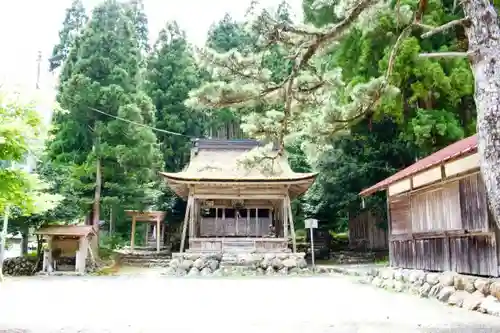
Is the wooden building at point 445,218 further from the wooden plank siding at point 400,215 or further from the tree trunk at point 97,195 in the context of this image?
the tree trunk at point 97,195

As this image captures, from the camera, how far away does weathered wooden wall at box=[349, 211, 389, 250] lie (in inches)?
963

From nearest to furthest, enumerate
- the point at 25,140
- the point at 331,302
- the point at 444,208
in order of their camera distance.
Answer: the point at 25,140 → the point at 331,302 → the point at 444,208

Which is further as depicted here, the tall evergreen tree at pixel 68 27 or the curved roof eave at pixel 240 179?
the tall evergreen tree at pixel 68 27

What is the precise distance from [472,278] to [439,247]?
194cm

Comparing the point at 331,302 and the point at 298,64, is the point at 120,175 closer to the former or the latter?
the point at 331,302

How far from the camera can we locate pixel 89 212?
23.4 m

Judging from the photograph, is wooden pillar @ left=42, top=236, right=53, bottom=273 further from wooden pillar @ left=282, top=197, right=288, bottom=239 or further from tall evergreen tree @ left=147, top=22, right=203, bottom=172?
tall evergreen tree @ left=147, top=22, right=203, bottom=172

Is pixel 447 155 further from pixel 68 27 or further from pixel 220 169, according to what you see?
pixel 68 27

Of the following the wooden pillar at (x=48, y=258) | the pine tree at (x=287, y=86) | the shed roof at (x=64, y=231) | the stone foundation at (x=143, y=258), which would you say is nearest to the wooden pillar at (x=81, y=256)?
the shed roof at (x=64, y=231)

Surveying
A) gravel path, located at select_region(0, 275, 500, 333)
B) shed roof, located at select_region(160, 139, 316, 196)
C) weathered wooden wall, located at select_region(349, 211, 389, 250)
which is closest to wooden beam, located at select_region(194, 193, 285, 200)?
shed roof, located at select_region(160, 139, 316, 196)

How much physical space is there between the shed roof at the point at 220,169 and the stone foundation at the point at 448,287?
16.8 ft

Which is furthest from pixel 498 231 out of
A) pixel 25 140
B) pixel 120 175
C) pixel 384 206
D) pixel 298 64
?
pixel 120 175

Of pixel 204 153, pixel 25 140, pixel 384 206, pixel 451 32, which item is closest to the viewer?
pixel 25 140

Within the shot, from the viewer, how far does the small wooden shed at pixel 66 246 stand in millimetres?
18672
